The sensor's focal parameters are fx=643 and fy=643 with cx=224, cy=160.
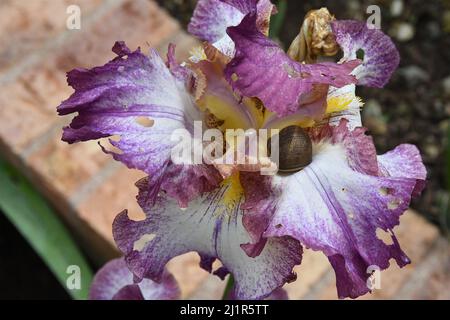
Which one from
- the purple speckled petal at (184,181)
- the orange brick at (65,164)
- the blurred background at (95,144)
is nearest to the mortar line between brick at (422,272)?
the blurred background at (95,144)

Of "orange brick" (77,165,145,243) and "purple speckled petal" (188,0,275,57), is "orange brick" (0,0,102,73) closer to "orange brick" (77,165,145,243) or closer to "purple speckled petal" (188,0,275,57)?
"orange brick" (77,165,145,243)

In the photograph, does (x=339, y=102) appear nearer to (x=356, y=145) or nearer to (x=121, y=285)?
(x=356, y=145)

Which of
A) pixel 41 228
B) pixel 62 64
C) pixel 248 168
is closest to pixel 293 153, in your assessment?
pixel 248 168

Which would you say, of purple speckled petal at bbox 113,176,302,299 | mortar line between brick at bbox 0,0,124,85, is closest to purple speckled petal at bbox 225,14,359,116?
purple speckled petal at bbox 113,176,302,299

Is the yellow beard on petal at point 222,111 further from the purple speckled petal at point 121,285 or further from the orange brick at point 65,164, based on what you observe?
the orange brick at point 65,164
